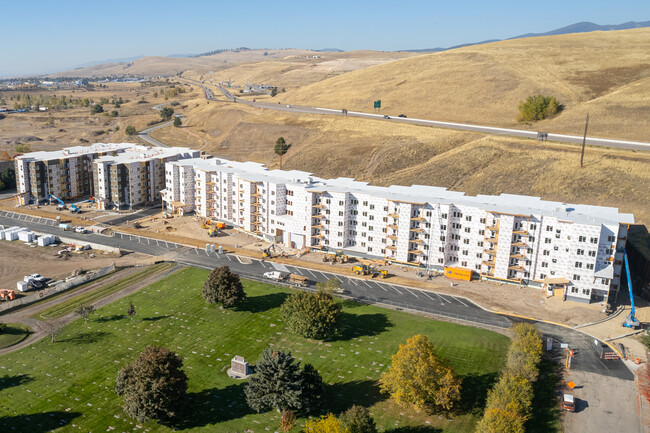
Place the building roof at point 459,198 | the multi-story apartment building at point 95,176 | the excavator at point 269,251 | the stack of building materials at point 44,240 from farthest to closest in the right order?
the multi-story apartment building at point 95,176
the stack of building materials at point 44,240
the excavator at point 269,251
the building roof at point 459,198

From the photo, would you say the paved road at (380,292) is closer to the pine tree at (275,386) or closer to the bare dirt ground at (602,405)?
the bare dirt ground at (602,405)

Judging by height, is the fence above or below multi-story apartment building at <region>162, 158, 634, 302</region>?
below

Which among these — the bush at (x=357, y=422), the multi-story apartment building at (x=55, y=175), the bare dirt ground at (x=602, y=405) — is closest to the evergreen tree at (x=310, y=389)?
the bush at (x=357, y=422)

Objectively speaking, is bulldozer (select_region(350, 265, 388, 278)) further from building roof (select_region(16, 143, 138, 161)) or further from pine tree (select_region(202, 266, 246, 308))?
building roof (select_region(16, 143, 138, 161))

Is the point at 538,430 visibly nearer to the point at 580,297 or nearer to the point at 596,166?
the point at 580,297

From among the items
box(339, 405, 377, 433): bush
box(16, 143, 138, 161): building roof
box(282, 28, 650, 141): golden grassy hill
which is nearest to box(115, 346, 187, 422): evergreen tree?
box(339, 405, 377, 433): bush

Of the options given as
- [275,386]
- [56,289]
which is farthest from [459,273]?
[56,289]
